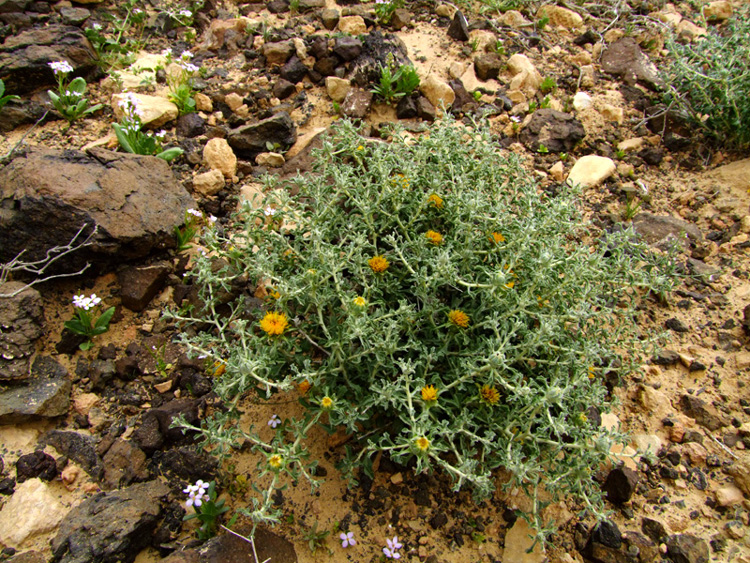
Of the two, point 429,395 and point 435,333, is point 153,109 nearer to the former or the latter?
point 435,333

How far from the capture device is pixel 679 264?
12.1 ft

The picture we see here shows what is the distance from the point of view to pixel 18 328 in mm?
2881

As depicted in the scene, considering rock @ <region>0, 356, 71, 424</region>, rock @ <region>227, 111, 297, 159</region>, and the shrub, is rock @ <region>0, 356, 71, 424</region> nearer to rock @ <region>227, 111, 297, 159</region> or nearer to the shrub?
the shrub

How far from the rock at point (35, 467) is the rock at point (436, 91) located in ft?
13.1

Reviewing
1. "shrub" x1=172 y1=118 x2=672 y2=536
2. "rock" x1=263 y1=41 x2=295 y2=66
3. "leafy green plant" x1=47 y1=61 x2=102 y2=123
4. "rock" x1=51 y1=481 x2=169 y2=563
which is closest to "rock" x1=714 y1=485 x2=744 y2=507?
"shrub" x1=172 y1=118 x2=672 y2=536

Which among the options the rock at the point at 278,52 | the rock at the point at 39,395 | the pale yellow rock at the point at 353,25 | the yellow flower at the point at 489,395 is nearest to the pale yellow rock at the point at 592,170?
the yellow flower at the point at 489,395

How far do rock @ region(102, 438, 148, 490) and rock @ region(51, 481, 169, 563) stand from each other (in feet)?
0.37

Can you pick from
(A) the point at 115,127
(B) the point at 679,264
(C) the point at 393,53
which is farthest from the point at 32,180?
(B) the point at 679,264

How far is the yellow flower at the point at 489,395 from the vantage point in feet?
7.93

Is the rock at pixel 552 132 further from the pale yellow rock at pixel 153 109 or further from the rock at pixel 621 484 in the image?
the pale yellow rock at pixel 153 109

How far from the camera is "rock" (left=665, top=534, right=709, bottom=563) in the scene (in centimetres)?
250

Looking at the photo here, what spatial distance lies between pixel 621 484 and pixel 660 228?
2156mm

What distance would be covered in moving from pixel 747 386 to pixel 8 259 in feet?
15.1

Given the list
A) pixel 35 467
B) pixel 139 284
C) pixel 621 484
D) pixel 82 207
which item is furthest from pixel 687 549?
pixel 82 207
